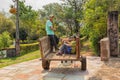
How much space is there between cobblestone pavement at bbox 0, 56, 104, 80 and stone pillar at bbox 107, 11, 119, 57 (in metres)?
2.13

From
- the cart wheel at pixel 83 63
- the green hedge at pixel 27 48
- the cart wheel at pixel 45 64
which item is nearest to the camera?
the cart wheel at pixel 83 63

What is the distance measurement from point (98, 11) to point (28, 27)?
21.0 metres

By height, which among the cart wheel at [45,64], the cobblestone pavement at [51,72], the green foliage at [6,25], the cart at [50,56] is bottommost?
the cobblestone pavement at [51,72]

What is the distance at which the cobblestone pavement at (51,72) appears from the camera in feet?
23.7

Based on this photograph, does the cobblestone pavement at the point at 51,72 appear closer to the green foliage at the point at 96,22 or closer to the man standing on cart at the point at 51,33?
the man standing on cart at the point at 51,33

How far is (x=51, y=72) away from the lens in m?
7.92

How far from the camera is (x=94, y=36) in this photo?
487 inches

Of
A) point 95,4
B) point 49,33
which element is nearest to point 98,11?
point 95,4

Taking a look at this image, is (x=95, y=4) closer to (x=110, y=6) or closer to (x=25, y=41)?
(x=110, y=6)

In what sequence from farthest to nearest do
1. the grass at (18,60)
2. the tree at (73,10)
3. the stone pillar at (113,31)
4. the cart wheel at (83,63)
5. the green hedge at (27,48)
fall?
the green hedge at (27,48) → the tree at (73,10) → the stone pillar at (113,31) → the grass at (18,60) → the cart wheel at (83,63)

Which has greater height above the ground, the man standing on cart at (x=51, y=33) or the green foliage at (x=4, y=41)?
the man standing on cart at (x=51, y=33)

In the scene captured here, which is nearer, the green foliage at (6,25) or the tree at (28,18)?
the tree at (28,18)

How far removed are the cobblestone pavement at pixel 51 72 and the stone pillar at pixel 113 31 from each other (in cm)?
213

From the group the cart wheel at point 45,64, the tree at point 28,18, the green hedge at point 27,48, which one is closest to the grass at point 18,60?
the cart wheel at point 45,64
